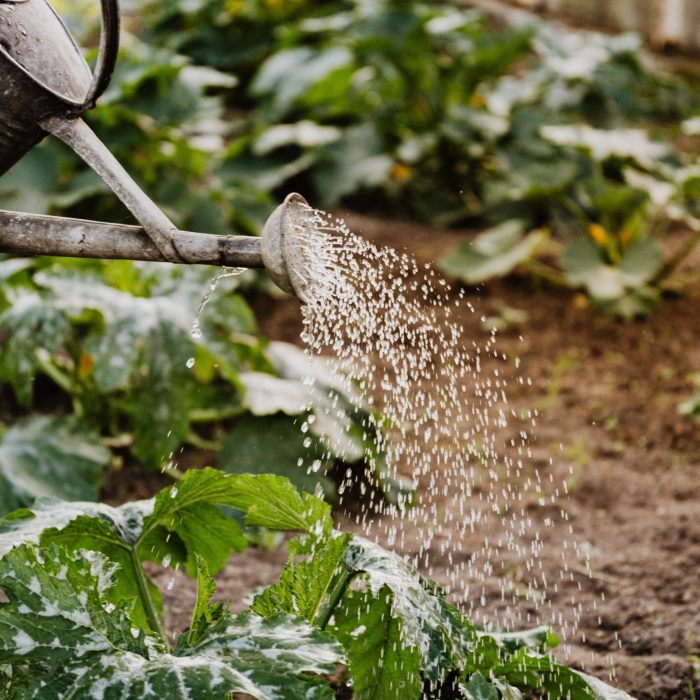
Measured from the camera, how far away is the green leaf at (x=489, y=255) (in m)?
3.87

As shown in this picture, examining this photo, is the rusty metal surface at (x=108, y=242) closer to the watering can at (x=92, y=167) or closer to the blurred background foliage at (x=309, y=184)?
the watering can at (x=92, y=167)

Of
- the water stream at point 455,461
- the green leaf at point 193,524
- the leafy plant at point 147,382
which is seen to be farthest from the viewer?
the leafy plant at point 147,382

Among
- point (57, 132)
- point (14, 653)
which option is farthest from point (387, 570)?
point (57, 132)

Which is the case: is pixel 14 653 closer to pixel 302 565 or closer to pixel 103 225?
pixel 302 565

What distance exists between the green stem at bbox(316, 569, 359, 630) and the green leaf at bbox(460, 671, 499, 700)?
219 millimetres

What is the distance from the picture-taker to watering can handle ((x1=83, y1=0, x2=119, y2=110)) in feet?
4.36

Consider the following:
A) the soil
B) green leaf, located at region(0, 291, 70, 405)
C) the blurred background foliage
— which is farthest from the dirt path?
green leaf, located at region(0, 291, 70, 405)

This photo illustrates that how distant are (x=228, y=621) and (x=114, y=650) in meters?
0.15

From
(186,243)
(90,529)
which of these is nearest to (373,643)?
(90,529)

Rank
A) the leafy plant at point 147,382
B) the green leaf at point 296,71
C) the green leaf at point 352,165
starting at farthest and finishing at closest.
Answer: the green leaf at point 296,71 → the green leaf at point 352,165 → the leafy plant at point 147,382

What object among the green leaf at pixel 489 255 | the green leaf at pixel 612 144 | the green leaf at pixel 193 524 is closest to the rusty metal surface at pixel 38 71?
the green leaf at pixel 193 524

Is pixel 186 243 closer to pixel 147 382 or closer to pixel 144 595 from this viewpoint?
pixel 144 595

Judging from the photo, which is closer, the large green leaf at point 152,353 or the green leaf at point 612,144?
the large green leaf at point 152,353

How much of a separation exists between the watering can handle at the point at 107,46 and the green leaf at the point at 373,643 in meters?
0.81
